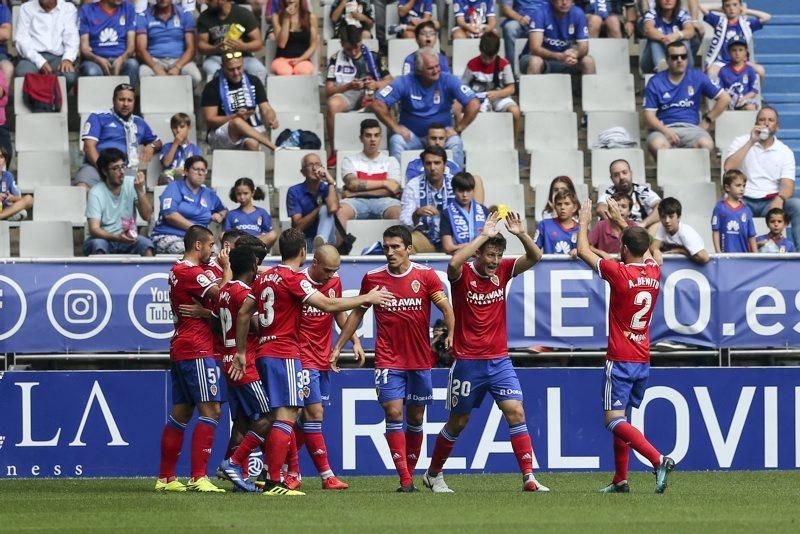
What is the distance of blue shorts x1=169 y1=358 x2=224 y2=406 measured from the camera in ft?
39.5

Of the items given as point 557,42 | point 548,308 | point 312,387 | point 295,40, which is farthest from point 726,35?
point 312,387

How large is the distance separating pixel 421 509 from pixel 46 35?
10.5 meters

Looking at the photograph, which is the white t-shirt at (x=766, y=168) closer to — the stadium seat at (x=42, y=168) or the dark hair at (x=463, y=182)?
the dark hair at (x=463, y=182)

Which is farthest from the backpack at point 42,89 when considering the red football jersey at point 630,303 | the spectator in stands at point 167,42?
the red football jersey at point 630,303

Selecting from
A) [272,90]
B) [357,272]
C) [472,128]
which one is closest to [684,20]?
[472,128]

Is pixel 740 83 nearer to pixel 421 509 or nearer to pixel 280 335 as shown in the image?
pixel 280 335

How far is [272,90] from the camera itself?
1888 centimetres

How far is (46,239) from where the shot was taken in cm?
1659

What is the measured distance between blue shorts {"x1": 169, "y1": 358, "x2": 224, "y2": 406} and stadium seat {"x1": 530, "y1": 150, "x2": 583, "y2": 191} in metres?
6.96

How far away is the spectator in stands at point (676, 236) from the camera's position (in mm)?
14734

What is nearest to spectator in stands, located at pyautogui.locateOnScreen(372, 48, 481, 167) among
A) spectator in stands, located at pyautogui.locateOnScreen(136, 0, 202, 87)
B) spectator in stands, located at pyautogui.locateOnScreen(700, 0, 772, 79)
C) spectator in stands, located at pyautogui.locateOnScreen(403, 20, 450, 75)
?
spectator in stands, located at pyautogui.locateOnScreen(403, 20, 450, 75)

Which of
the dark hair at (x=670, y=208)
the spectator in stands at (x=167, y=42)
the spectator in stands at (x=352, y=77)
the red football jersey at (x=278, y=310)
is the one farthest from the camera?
the spectator in stands at (x=167, y=42)

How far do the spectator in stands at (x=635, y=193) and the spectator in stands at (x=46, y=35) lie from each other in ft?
23.4

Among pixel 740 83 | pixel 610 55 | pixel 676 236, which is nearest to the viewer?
pixel 676 236
